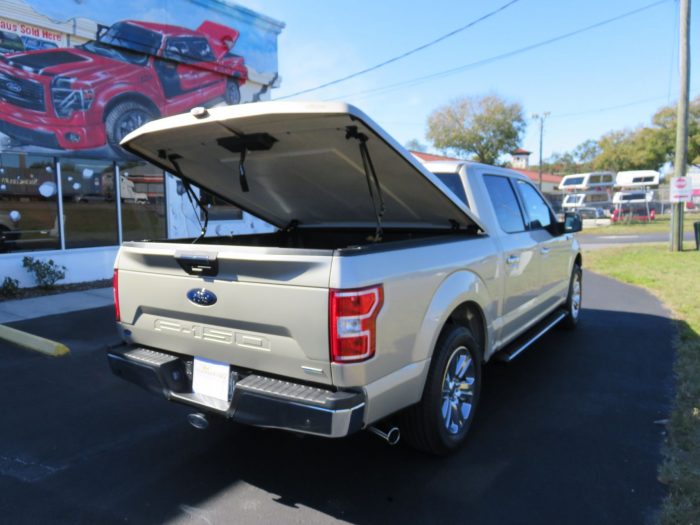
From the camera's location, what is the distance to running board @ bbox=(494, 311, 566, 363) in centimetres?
418

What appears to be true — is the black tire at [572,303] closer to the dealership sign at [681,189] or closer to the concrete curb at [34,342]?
the concrete curb at [34,342]

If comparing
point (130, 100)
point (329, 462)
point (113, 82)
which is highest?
point (113, 82)

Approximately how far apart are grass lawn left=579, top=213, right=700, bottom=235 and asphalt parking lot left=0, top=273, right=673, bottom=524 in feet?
68.4

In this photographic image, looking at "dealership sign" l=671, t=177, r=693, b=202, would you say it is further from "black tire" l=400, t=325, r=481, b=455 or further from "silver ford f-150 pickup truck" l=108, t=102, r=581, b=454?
"black tire" l=400, t=325, r=481, b=455

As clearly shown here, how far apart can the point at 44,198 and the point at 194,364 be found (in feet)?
26.3

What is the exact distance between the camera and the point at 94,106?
9922 millimetres

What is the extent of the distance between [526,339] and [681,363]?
1.70 m

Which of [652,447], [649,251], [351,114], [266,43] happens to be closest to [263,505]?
[351,114]

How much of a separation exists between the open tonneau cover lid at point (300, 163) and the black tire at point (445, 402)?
94 centimetres

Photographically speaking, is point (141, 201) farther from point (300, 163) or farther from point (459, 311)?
point (459, 311)

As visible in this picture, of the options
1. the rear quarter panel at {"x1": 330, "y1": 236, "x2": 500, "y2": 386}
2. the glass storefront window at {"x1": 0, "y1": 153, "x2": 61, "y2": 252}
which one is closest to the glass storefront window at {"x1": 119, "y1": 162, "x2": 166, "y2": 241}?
the glass storefront window at {"x1": 0, "y1": 153, "x2": 61, "y2": 252}

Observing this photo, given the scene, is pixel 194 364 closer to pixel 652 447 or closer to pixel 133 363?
pixel 133 363

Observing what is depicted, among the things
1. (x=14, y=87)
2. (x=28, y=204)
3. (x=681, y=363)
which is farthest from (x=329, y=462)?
(x=14, y=87)

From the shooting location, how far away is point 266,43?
1329 centimetres
